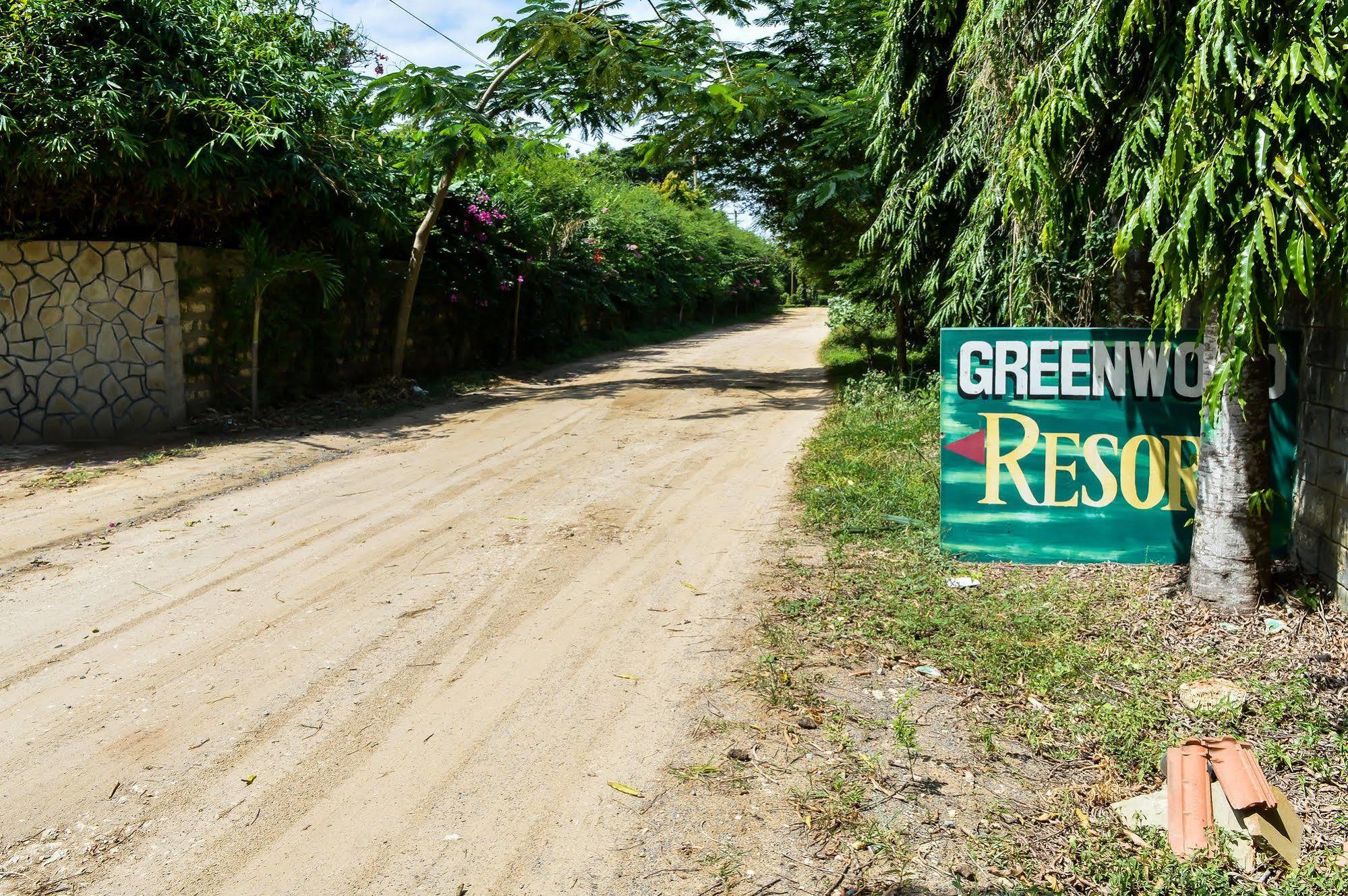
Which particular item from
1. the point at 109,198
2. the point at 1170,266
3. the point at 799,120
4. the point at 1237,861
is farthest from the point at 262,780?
the point at 799,120

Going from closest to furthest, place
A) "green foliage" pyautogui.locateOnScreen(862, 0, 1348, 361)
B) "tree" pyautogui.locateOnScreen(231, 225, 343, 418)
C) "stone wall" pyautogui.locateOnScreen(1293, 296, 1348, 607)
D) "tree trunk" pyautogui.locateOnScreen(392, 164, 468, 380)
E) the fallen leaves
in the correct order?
the fallen leaves, "green foliage" pyautogui.locateOnScreen(862, 0, 1348, 361), "stone wall" pyautogui.locateOnScreen(1293, 296, 1348, 607), "tree" pyautogui.locateOnScreen(231, 225, 343, 418), "tree trunk" pyautogui.locateOnScreen(392, 164, 468, 380)

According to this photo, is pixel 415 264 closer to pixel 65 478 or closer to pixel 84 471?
pixel 84 471

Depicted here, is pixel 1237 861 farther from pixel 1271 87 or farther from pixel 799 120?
pixel 799 120

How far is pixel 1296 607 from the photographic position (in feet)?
15.5

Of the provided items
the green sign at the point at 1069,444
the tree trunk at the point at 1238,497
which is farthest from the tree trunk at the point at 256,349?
the tree trunk at the point at 1238,497

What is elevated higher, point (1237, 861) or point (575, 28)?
point (575, 28)

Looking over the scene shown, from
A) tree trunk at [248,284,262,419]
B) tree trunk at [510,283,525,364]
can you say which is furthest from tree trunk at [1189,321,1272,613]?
tree trunk at [510,283,525,364]

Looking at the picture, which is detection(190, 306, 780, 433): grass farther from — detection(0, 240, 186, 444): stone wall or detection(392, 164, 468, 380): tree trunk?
detection(0, 240, 186, 444): stone wall

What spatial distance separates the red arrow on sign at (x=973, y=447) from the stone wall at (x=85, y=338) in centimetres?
832

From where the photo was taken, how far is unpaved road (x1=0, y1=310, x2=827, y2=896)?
3.08 meters

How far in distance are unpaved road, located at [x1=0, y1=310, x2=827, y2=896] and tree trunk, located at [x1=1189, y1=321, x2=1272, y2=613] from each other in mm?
2390

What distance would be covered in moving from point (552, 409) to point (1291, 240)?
977cm

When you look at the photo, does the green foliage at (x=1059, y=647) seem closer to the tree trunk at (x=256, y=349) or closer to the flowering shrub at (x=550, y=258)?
the tree trunk at (x=256, y=349)

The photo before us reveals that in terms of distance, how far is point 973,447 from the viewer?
18.6ft
